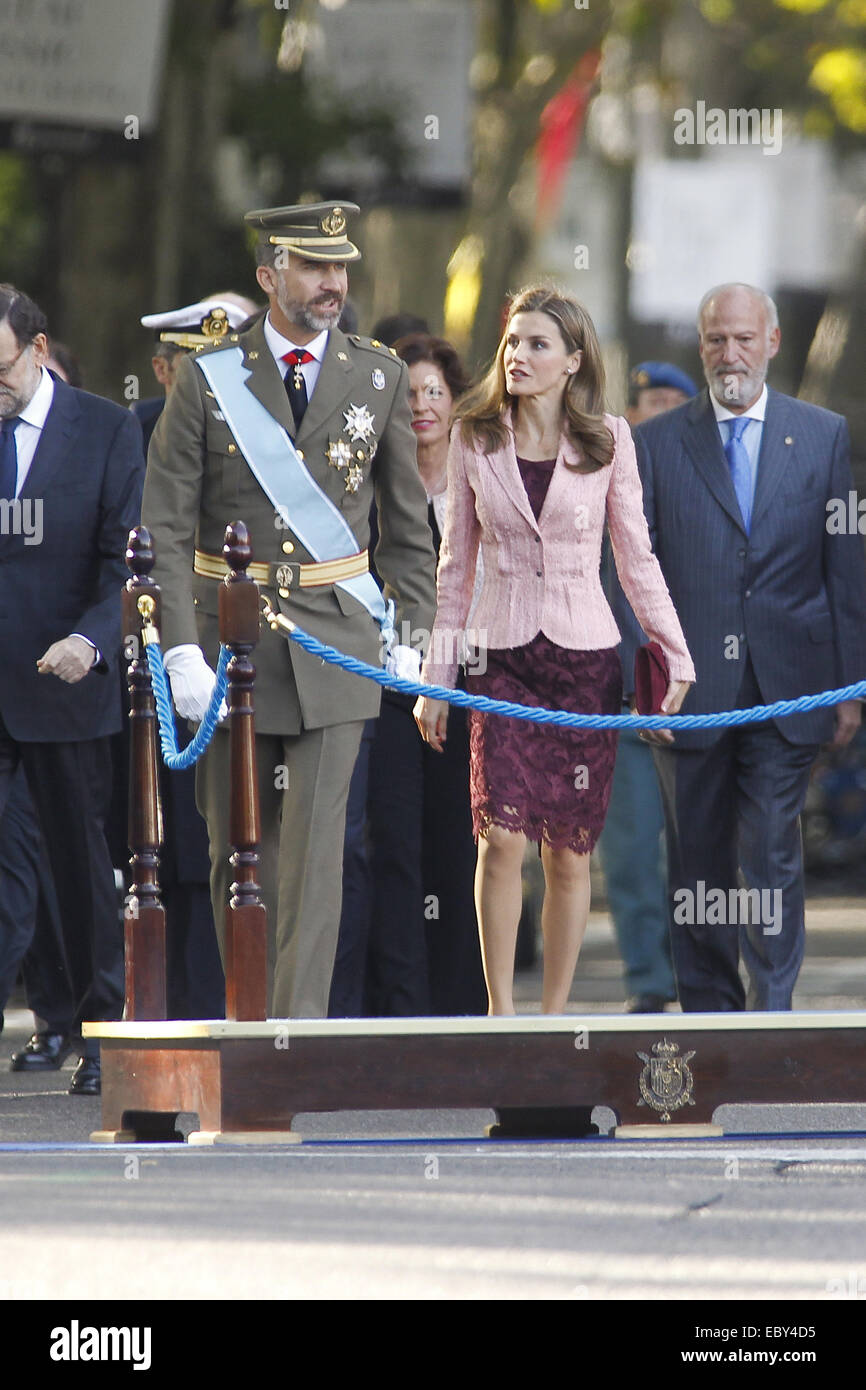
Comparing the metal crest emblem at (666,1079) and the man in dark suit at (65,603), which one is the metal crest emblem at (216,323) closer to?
the man in dark suit at (65,603)

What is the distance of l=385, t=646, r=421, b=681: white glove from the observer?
26.2ft

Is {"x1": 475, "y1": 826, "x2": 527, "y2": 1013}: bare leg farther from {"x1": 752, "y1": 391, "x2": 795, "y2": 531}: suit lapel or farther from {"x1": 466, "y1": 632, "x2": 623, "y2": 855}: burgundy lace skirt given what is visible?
{"x1": 752, "y1": 391, "x2": 795, "y2": 531}: suit lapel

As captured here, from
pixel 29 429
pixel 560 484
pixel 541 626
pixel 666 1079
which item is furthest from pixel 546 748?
pixel 29 429

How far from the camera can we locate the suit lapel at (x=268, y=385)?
7945 millimetres

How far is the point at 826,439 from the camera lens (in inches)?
356

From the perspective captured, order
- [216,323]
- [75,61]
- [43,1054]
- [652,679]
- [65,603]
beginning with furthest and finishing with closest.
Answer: [75,61] < [216,323] < [43,1054] < [65,603] < [652,679]

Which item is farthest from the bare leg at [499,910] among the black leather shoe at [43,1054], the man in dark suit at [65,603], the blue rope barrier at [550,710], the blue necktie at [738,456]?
the black leather shoe at [43,1054]

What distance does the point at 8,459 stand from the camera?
9.01 metres

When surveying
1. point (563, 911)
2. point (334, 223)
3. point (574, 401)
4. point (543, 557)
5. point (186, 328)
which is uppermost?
point (334, 223)

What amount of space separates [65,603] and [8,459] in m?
0.43

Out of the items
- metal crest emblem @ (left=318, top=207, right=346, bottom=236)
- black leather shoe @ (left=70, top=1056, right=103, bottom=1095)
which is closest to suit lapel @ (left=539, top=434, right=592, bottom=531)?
metal crest emblem @ (left=318, top=207, right=346, bottom=236)

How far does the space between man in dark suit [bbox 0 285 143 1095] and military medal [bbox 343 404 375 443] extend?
1.15 meters

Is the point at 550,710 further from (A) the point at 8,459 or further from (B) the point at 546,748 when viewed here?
(A) the point at 8,459

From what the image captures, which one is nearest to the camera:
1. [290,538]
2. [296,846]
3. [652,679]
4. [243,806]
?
[243,806]
